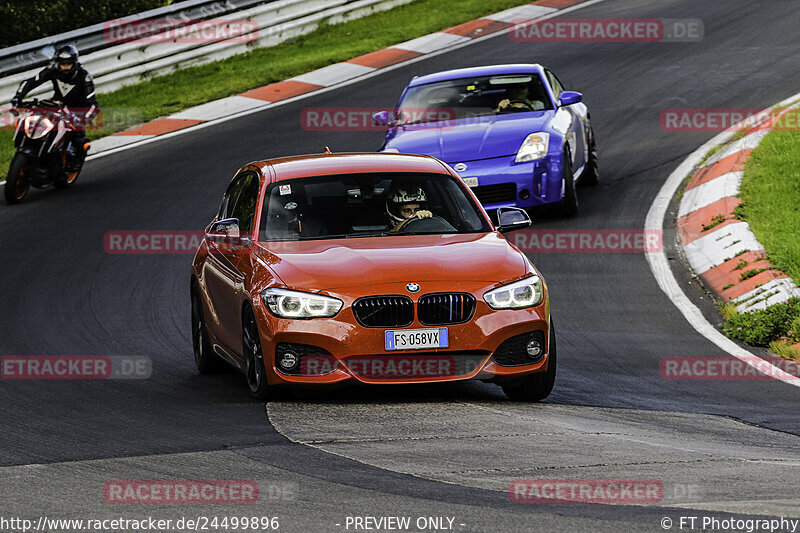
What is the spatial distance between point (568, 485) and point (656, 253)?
785 cm

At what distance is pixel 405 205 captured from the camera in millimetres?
9148

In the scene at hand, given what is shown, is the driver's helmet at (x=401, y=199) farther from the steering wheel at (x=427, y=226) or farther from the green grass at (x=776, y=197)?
the green grass at (x=776, y=197)

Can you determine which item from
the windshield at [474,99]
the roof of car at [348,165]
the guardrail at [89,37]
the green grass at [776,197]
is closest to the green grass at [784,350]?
the green grass at [776,197]

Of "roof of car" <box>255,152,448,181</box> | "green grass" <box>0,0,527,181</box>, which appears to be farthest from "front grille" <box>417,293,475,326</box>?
"green grass" <box>0,0,527,181</box>

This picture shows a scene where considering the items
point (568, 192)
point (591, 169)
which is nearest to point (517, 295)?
point (568, 192)

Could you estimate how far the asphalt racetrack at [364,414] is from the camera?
5723mm

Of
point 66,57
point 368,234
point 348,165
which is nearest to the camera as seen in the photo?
point 368,234

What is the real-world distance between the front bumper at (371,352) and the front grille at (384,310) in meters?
0.04

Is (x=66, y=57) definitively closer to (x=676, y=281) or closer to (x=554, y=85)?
(x=554, y=85)

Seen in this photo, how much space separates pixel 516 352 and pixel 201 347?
2.73 meters

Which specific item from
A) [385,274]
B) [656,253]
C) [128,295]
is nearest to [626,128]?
[656,253]

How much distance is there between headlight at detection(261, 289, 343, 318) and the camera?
787cm

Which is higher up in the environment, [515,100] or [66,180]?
[515,100]

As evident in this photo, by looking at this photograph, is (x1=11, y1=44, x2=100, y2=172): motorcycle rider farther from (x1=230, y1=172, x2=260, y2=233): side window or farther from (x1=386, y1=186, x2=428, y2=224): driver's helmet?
(x1=386, y1=186, x2=428, y2=224): driver's helmet
